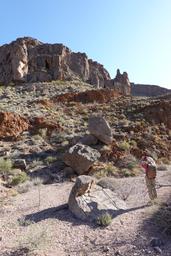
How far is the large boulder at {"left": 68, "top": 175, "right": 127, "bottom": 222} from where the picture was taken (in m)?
12.5

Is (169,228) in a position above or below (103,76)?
below

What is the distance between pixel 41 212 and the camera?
43.7 ft

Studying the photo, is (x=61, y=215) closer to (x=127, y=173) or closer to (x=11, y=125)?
(x=127, y=173)

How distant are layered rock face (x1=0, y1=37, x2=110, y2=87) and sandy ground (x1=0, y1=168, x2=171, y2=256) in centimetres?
3380

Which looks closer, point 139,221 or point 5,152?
point 139,221

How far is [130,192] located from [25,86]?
99.1 ft

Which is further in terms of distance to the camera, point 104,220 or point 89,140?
point 89,140

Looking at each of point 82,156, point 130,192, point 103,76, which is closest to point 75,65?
point 103,76

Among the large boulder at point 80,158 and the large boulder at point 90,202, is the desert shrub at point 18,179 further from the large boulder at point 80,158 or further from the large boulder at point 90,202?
the large boulder at point 90,202

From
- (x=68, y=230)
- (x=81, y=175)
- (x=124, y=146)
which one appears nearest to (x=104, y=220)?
(x=68, y=230)

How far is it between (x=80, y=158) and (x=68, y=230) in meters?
6.92

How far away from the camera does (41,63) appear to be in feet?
160

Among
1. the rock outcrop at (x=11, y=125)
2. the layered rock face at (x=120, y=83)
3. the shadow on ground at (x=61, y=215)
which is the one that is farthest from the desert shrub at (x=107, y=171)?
the layered rock face at (x=120, y=83)

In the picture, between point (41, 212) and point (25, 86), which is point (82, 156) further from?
point (25, 86)
